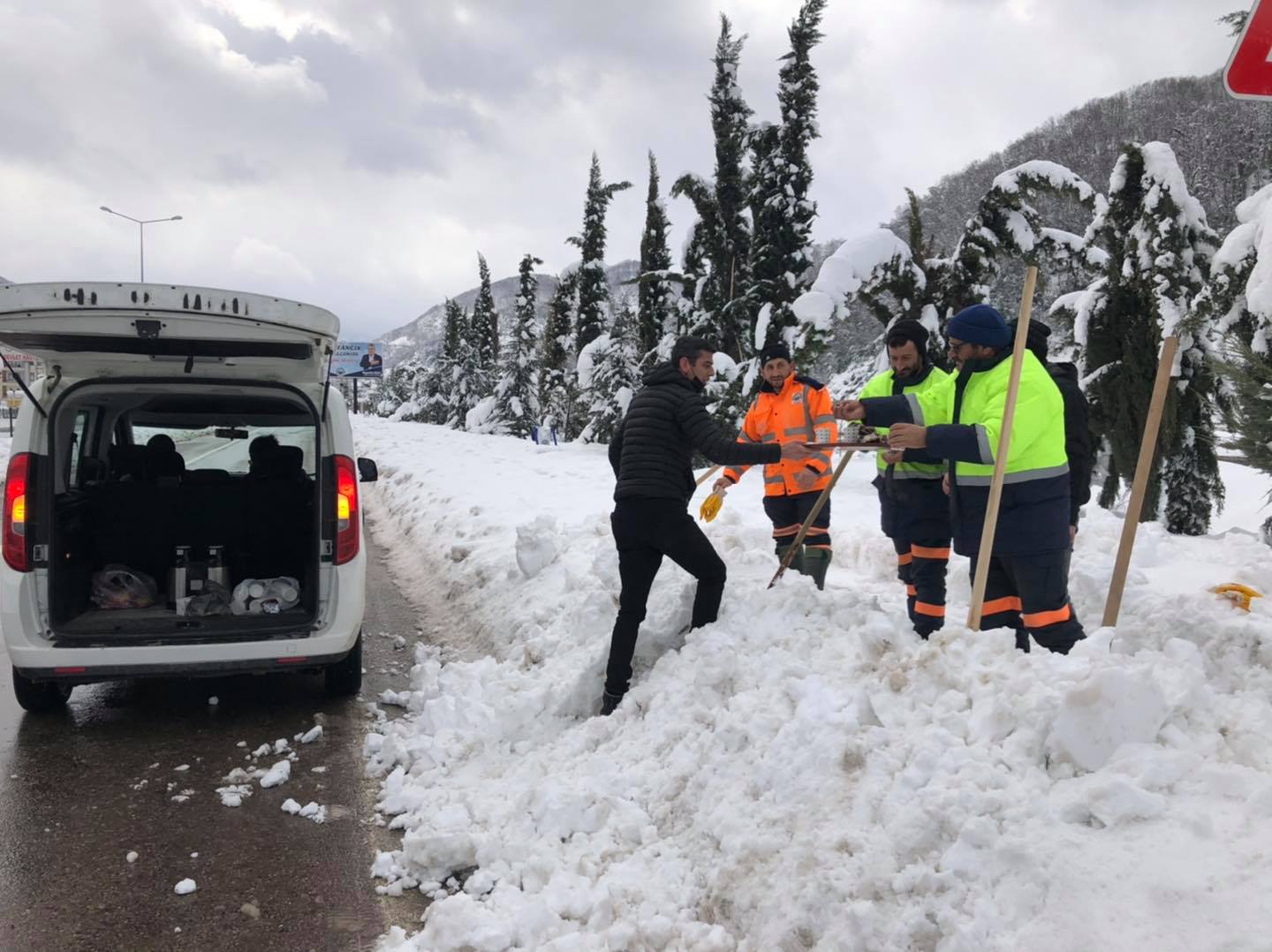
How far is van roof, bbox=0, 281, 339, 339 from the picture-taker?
371cm

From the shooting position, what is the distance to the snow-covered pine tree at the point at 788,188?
1644cm

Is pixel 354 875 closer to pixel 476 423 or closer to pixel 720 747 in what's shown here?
pixel 720 747

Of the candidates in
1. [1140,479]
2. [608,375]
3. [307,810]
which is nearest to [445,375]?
[608,375]

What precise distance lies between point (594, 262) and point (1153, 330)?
89.9 ft

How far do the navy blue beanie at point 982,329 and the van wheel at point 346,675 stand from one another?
3.75m

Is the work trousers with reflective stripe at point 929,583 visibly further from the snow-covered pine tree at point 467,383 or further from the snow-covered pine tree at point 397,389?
the snow-covered pine tree at point 397,389

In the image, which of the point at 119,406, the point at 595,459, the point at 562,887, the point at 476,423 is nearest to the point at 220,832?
the point at 562,887

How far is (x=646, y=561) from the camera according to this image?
4266mm

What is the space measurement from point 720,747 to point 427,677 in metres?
2.63

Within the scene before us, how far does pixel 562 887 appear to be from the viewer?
9.56 feet

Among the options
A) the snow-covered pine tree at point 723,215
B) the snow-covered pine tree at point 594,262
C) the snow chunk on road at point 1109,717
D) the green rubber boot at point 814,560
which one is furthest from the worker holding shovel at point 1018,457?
the snow-covered pine tree at point 594,262

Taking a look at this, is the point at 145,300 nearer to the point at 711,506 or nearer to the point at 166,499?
the point at 166,499

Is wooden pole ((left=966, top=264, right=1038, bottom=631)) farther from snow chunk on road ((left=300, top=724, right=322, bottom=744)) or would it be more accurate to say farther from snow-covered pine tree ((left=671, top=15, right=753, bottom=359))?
snow-covered pine tree ((left=671, top=15, right=753, bottom=359))

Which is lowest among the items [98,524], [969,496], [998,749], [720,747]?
[720,747]
